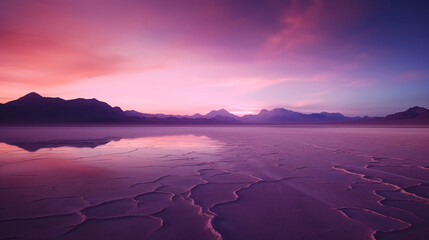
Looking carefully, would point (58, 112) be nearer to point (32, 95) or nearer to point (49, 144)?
point (32, 95)

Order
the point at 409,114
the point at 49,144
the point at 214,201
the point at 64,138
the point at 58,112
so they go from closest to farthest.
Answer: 1. the point at 214,201
2. the point at 49,144
3. the point at 64,138
4. the point at 58,112
5. the point at 409,114

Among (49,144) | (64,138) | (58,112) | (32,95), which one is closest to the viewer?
(49,144)

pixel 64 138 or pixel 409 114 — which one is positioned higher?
pixel 409 114

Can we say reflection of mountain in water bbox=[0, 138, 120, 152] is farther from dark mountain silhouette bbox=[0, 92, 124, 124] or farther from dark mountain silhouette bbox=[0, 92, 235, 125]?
dark mountain silhouette bbox=[0, 92, 124, 124]

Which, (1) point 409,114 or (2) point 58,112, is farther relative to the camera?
(1) point 409,114

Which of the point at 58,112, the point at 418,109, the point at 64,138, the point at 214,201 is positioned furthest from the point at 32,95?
the point at 418,109

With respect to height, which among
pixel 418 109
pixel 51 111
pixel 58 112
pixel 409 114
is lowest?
pixel 409 114

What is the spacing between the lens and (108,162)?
212 inches

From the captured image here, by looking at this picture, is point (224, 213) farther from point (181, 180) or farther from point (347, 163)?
point (347, 163)

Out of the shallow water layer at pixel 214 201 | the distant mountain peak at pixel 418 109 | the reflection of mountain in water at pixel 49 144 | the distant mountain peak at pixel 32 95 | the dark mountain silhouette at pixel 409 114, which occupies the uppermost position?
the distant mountain peak at pixel 32 95

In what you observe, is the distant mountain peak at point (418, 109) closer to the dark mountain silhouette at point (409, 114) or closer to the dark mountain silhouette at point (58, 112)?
the dark mountain silhouette at point (409, 114)

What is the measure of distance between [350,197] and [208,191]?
5.91 ft

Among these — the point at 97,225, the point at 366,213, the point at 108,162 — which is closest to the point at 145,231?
the point at 97,225

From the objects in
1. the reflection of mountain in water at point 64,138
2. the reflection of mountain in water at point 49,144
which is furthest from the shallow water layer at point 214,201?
the reflection of mountain in water at point 64,138
